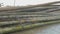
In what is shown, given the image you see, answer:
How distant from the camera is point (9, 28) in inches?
37.5

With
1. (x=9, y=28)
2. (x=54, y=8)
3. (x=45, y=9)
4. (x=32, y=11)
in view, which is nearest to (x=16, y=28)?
(x=9, y=28)

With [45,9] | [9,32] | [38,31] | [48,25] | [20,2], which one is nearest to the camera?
[9,32]

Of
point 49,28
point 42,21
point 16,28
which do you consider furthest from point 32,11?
point 16,28

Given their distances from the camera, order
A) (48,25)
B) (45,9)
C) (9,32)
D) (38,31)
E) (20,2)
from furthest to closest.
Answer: (20,2) → (45,9) → (48,25) → (38,31) → (9,32)

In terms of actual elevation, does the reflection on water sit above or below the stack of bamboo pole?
below

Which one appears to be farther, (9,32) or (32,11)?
(32,11)

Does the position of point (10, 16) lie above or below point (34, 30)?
above

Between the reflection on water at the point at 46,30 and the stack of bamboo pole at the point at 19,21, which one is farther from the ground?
the stack of bamboo pole at the point at 19,21

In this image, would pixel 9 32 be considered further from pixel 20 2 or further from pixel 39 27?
pixel 20 2

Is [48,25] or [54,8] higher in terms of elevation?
[54,8]

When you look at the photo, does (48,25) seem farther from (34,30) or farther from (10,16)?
(10,16)

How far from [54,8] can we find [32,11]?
34 centimetres

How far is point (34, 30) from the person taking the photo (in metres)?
1.05

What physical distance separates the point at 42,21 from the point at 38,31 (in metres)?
0.17
